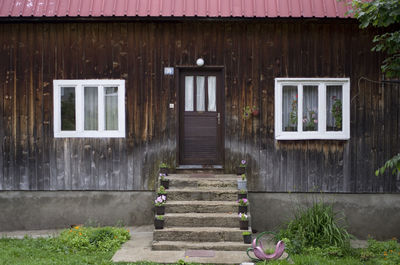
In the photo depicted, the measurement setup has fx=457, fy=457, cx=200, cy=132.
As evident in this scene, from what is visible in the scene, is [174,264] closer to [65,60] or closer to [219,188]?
[219,188]

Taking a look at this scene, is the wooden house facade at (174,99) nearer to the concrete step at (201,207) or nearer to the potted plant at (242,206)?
the concrete step at (201,207)

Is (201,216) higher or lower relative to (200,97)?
lower

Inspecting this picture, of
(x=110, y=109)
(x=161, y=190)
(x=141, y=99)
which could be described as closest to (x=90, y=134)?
(x=110, y=109)

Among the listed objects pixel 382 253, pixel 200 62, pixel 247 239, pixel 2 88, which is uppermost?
pixel 200 62

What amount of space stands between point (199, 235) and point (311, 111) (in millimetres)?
3887

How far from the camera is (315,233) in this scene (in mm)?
8477

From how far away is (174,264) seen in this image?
24.2ft

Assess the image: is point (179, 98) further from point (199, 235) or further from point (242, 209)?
point (199, 235)

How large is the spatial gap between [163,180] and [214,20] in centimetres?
359

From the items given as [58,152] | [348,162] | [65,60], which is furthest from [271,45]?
[58,152]

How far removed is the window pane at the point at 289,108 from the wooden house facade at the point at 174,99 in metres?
0.26

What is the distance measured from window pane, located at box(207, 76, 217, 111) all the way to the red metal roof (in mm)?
1486

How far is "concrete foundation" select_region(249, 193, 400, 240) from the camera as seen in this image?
10.0 m

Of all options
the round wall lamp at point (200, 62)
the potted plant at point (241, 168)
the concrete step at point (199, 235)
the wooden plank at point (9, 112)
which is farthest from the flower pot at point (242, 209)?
the wooden plank at point (9, 112)
